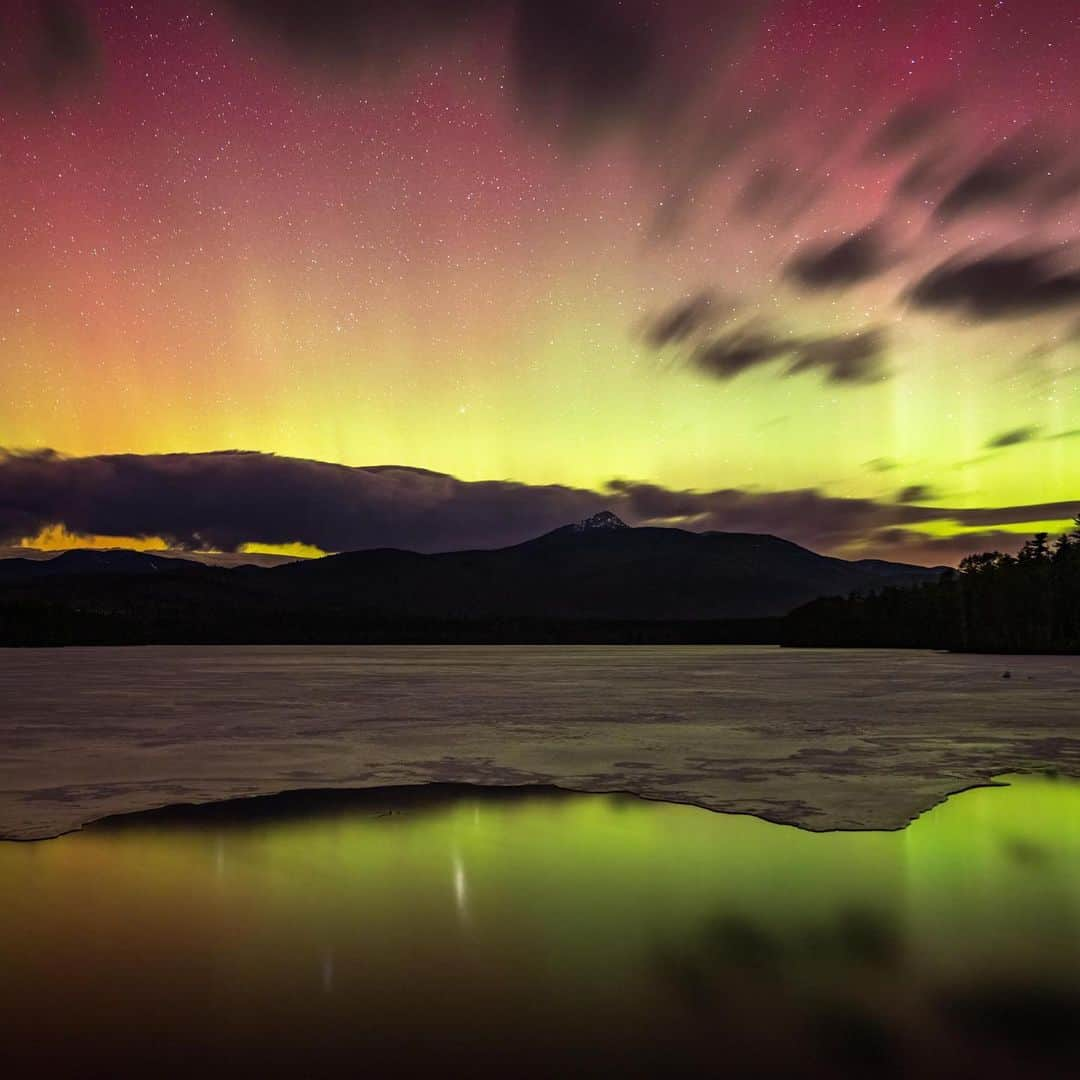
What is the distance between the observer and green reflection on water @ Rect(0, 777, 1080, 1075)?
634 centimetres

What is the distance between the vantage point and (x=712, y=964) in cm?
782

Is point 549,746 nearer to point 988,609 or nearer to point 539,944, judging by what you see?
point 539,944

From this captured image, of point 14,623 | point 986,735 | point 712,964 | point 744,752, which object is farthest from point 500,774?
point 14,623

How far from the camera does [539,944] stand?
325 inches

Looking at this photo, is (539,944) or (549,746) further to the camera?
(549,746)

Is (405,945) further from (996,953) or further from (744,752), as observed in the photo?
(744,752)

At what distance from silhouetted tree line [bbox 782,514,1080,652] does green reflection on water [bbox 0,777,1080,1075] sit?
127 meters

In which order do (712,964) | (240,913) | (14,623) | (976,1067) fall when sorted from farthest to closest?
(14,623) < (240,913) < (712,964) < (976,1067)

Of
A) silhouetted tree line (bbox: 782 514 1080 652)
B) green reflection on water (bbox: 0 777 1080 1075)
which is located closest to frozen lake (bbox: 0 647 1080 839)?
green reflection on water (bbox: 0 777 1080 1075)

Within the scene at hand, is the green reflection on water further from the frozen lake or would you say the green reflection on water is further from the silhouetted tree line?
the silhouetted tree line

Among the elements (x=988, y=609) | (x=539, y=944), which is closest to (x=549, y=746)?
(x=539, y=944)

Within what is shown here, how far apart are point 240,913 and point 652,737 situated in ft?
52.7

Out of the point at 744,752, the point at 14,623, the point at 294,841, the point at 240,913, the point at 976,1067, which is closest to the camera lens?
the point at 976,1067

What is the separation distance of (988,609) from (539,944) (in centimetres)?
14653
